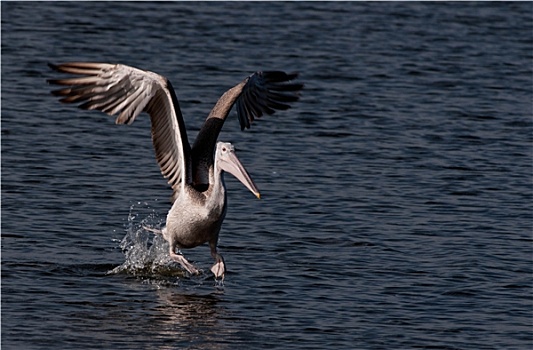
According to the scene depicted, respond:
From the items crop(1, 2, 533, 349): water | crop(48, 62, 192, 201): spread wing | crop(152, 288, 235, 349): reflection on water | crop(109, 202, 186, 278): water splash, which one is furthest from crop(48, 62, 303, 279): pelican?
crop(1, 2, 533, 349): water

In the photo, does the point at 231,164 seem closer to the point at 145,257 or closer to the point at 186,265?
the point at 186,265

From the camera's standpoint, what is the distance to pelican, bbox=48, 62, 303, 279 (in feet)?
30.3

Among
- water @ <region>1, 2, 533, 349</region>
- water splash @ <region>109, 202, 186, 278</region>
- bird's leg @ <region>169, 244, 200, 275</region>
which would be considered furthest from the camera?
water splash @ <region>109, 202, 186, 278</region>

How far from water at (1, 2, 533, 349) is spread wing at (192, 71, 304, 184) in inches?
37.5

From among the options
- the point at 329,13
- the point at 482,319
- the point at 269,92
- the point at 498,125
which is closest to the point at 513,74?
the point at 498,125

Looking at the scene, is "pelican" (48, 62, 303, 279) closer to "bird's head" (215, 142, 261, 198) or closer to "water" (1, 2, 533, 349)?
"bird's head" (215, 142, 261, 198)

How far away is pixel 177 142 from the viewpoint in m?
9.52

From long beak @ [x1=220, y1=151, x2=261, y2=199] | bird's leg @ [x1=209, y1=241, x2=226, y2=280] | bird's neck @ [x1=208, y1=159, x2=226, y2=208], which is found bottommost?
bird's leg @ [x1=209, y1=241, x2=226, y2=280]

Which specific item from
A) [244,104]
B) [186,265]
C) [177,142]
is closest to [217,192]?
[177,142]

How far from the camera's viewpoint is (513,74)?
1880 cm

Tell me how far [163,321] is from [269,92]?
268 cm

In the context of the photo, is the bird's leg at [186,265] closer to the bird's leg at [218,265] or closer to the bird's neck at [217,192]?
the bird's leg at [218,265]

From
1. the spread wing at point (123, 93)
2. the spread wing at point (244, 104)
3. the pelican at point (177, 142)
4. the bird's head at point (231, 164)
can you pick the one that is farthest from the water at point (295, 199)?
the spread wing at point (123, 93)

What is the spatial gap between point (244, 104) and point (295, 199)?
1.73 meters
